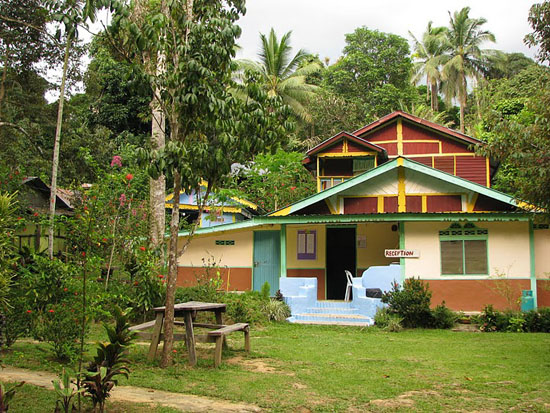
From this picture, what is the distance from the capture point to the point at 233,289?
17172 mm

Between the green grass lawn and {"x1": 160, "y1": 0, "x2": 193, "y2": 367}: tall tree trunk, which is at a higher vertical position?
{"x1": 160, "y1": 0, "x2": 193, "y2": 367}: tall tree trunk

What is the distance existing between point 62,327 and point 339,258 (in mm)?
10800

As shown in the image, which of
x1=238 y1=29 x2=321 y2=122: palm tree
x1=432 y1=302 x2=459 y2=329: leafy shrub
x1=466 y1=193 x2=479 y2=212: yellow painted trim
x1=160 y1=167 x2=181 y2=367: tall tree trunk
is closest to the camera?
x1=160 y1=167 x2=181 y2=367: tall tree trunk

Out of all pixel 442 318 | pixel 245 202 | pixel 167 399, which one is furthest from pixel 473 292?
pixel 245 202

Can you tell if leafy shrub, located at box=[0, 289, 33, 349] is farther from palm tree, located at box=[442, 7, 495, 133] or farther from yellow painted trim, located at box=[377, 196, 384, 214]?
palm tree, located at box=[442, 7, 495, 133]

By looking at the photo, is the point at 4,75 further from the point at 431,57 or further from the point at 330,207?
the point at 431,57

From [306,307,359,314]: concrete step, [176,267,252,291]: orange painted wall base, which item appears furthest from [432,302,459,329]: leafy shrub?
[176,267,252,291]: orange painted wall base

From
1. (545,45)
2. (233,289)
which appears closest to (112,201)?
(233,289)

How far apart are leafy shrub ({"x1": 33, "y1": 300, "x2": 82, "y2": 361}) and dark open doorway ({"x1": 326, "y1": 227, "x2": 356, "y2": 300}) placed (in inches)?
410

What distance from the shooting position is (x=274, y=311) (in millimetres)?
13453

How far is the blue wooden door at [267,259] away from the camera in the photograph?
16938 mm

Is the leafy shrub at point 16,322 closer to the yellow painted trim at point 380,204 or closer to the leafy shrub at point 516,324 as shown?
the leafy shrub at point 516,324

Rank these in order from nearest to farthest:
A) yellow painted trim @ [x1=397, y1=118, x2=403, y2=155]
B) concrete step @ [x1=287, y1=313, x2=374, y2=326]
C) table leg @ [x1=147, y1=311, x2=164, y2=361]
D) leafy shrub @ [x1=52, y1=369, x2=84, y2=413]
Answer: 1. leafy shrub @ [x1=52, y1=369, x2=84, y2=413]
2. table leg @ [x1=147, y1=311, x2=164, y2=361]
3. concrete step @ [x1=287, y1=313, x2=374, y2=326]
4. yellow painted trim @ [x1=397, y1=118, x2=403, y2=155]

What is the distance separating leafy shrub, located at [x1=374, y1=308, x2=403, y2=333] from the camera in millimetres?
12380
